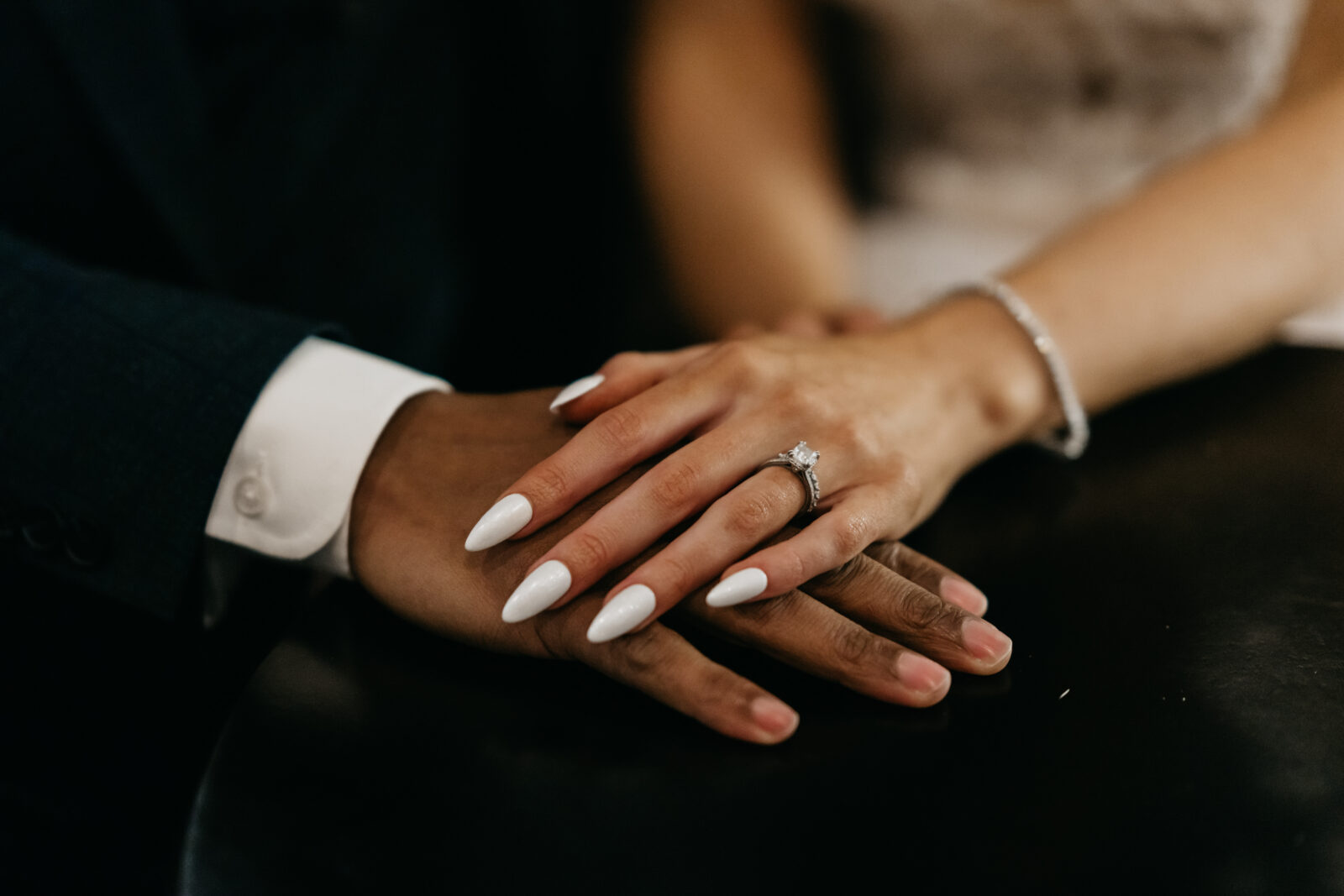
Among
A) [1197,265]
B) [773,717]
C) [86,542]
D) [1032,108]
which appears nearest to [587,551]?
[773,717]

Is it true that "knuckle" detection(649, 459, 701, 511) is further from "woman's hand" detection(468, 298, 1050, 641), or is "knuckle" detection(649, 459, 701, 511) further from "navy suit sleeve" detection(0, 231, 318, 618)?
"navy suit sleeve" detection(0, 231, 318, 618)

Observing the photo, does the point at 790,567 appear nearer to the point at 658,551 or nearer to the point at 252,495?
the point at 658,551

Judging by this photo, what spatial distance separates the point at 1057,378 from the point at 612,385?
349 millimetres

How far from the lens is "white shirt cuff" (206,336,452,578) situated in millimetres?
562

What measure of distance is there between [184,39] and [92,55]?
108 millimetres

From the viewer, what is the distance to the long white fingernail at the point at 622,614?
1.51 ft

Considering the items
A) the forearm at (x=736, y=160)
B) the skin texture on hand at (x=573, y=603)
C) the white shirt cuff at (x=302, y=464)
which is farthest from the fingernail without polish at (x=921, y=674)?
the forearm at (x=736, y=160)

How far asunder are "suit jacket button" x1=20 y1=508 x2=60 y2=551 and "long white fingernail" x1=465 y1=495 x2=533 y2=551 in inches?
11.3

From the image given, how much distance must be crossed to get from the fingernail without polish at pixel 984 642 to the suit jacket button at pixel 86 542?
520 millimetres

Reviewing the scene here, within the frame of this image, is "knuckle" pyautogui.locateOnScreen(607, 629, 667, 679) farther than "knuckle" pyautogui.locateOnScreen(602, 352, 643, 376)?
No

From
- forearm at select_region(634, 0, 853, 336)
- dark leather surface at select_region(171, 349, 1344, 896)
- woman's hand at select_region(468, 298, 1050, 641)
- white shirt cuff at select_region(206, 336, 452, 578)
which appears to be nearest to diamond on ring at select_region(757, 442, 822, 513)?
woman's hand at select_region(468, 298, 1050, 641)

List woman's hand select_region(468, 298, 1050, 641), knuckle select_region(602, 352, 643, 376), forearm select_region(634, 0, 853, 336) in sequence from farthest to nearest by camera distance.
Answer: forearm select_region(634, 0, 853, 336) → knuckle select_region(602, 352, 643, 376) → woman's hand select_region(468, 298, 1050, 641)

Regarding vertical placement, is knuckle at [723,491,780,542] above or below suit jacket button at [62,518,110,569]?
below

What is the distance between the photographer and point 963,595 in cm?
52
